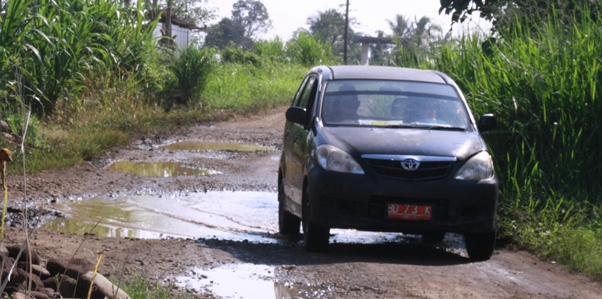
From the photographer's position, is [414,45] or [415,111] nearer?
Result: [415,111]

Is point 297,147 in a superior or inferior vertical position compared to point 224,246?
superior

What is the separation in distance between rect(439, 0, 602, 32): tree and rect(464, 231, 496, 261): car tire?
4.16m

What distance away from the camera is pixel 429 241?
9.63m

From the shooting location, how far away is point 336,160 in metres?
8.03

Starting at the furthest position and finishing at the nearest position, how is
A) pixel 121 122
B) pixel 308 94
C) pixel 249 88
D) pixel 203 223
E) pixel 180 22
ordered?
pixel 180 22, pixel 249 88, pixel 121 122, pixel 203 223, pixel 308 94

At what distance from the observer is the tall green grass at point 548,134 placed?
9.37 metres

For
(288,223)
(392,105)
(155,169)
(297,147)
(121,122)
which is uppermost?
(392,105)

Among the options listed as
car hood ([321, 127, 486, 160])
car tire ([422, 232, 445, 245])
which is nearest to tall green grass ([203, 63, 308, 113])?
car tire ([422, 232, 445, 245])

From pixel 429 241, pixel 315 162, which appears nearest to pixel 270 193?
pixel 429 241

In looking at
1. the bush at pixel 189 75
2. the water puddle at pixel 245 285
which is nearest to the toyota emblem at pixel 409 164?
the water puddle at pixel 245 285

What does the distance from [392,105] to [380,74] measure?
525 mm

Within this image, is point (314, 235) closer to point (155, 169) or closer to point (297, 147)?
point (297, 147)

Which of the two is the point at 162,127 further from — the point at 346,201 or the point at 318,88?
the point at 346,201

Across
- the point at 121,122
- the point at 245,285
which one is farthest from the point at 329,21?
the point at 245,285
